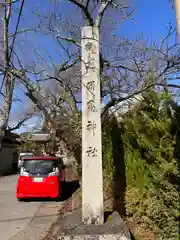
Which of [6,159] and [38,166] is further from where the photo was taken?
[6,159]

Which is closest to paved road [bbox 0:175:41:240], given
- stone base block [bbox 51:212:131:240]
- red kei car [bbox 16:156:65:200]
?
red kei car [bbox 16:156:65:200]

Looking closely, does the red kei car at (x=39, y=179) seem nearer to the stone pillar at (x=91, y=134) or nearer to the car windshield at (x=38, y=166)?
the car windshield at (x=38, y=166)

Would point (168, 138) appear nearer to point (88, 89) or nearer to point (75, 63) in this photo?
point (88, 89)

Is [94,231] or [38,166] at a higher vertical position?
[38,166]

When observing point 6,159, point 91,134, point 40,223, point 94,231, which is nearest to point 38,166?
point 40,223

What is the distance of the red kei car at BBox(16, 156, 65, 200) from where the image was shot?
40.2ft

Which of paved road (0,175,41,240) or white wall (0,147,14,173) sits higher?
white wall (0,147,14,173)

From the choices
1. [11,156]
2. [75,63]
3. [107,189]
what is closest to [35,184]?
[107,189]

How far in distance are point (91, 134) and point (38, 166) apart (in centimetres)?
727

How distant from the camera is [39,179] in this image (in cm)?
1241

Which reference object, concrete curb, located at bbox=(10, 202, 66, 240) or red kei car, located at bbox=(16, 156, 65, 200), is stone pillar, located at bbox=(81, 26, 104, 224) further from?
red kei car, located at bbox=(16, 156, 65, 200)

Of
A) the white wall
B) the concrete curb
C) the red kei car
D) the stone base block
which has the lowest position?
the concrete curb

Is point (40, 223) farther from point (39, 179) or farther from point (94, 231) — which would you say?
point (39, 179)

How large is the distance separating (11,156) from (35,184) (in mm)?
21670
